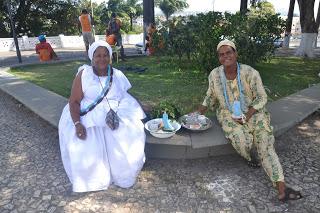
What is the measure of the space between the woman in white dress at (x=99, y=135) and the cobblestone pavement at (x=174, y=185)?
177 millimetres

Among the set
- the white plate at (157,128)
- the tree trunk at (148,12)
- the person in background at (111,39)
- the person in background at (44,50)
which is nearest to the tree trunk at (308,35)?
the tree trunk at (148,12)

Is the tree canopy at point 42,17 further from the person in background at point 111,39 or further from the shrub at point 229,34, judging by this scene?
the shrub at point 229,34

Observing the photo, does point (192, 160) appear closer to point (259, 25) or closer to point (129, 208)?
point (129, 208)

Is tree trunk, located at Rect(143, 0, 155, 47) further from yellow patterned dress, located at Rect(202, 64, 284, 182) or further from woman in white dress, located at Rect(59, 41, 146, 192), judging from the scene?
woman in white dress, located at Rect(59, 41, 146, 192)

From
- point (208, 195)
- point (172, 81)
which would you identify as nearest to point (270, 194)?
point (208, 195)

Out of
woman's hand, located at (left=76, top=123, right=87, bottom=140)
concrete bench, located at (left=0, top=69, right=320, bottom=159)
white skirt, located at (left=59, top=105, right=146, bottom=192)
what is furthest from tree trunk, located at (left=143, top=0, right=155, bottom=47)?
woman's hand, located at (left=76, top=123, right=87, bottom=140)

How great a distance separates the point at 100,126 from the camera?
139 inches

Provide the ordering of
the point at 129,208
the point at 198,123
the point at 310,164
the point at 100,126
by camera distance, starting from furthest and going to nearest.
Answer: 1. the point at 198,123
2. the point at 310,164
3. the point at 100,126
4. the point at 129,208

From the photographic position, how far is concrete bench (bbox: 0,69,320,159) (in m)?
3.96

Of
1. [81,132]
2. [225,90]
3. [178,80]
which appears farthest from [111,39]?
[81,132]

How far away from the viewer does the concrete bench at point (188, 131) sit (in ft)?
13.0

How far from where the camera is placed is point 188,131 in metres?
4.21

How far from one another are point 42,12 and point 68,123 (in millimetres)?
27172

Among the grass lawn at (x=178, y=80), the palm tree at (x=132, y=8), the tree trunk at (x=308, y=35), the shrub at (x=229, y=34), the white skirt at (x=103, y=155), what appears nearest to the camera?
the white skirt at (x=103, y=155)
